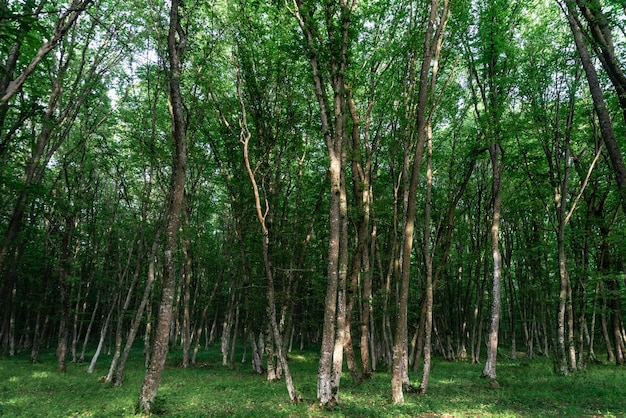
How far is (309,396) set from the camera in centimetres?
1401

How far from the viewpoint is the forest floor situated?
36.0 ft

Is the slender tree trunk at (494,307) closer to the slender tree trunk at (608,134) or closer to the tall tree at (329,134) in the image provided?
the slender tree trunk at (608,134)

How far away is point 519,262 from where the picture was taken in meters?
32.2

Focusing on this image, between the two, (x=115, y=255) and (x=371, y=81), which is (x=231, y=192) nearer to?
(x=371, y=81)

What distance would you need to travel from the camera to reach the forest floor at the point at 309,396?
432 inches

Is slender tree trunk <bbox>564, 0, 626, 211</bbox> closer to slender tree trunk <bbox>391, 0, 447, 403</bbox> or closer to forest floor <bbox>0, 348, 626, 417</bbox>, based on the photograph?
slender tree trunk <bbox>391, 0, 447, 403</bbox>

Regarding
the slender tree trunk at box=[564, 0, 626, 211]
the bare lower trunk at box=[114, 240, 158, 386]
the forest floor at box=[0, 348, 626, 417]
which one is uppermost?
the slender tree trunk at box=[564, 0, 626, 211]

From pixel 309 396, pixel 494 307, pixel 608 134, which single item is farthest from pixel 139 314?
pixel 608 134

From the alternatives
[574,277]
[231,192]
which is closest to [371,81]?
[231,192]

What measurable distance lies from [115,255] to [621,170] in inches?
1570

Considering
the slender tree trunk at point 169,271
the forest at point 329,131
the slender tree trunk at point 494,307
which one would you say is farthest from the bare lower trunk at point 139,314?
the slender tree trunk at point 494,307

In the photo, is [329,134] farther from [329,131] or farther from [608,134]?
[608,134]

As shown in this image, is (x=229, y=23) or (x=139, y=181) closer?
(x=229, y=23)

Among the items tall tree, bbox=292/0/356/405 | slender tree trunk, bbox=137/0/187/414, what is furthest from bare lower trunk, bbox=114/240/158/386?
tall tree, bbox=292/0/356/405
